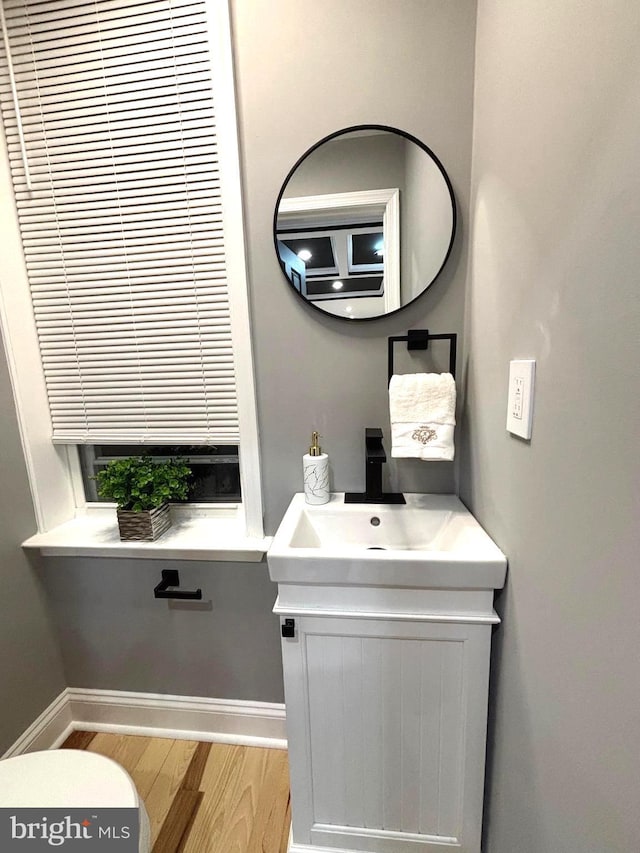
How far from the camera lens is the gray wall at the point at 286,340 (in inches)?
40.5

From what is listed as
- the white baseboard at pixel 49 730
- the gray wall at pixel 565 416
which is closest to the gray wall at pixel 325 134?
the gray wall at pixel 565 416

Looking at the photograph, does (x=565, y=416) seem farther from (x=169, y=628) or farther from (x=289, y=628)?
(x=169, y=628)

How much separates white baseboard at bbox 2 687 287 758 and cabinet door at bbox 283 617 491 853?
1.28 ft

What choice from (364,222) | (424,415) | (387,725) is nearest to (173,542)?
(387,725)

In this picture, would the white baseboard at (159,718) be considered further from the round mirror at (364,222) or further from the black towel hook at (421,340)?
the round mirror at (364,222)

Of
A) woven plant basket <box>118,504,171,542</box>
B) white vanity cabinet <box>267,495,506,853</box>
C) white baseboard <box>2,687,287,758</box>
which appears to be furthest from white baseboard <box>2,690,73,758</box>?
white vanity cabinet <box>267,495,506,853</box>

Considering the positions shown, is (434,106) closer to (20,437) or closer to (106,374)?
(106,374)

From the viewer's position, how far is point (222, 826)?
1.15 m

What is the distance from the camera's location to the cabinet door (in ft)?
3.00

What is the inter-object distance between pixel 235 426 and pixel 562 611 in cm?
103

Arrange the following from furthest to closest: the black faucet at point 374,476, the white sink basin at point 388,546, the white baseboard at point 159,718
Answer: the white baseboard at point 159,718 < the black faucet at point 374,476 < the white sink basin at point 388,546

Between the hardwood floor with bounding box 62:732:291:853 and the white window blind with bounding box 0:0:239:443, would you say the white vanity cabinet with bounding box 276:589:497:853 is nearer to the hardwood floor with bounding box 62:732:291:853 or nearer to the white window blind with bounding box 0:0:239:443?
the hardwood floor with bounding box 62:732:291:853

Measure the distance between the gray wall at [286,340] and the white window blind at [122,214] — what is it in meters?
0.15

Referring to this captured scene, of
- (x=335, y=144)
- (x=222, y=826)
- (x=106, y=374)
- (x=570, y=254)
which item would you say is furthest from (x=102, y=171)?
(x=222, y=826)
